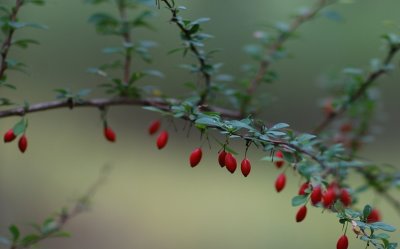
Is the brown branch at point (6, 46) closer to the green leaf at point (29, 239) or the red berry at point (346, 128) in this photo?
the green leaf at point (29, 239)

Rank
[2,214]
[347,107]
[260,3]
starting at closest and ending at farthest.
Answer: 1. [347,107]
2. [2,214]
3. [260,3]

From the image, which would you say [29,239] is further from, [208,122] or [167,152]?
[167,152]

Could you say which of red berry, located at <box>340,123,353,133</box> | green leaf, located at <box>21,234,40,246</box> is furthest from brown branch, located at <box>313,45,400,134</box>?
green leaf, located at <box>21,234,40,246</box>

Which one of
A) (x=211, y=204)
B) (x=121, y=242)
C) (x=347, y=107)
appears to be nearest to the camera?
(x=347, y=107)

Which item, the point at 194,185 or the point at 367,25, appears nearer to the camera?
the point at 194,185

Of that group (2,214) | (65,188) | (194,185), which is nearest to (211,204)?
(194,185)

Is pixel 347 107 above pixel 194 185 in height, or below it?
above

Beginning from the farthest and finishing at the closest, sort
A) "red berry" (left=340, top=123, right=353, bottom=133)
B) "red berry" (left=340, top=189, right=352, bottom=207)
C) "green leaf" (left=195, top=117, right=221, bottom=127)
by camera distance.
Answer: "red berry" (left=340, top=123, right=353, bottom=133)
"red berry" (left=340, top=189, right=352, bottom=207)
"green leaf" (left=195, top=117, right=221, bottom=127)

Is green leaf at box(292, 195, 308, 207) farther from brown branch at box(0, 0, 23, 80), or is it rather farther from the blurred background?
the blurred background

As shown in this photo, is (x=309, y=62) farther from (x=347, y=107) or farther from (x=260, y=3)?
(x=347, y=107)
